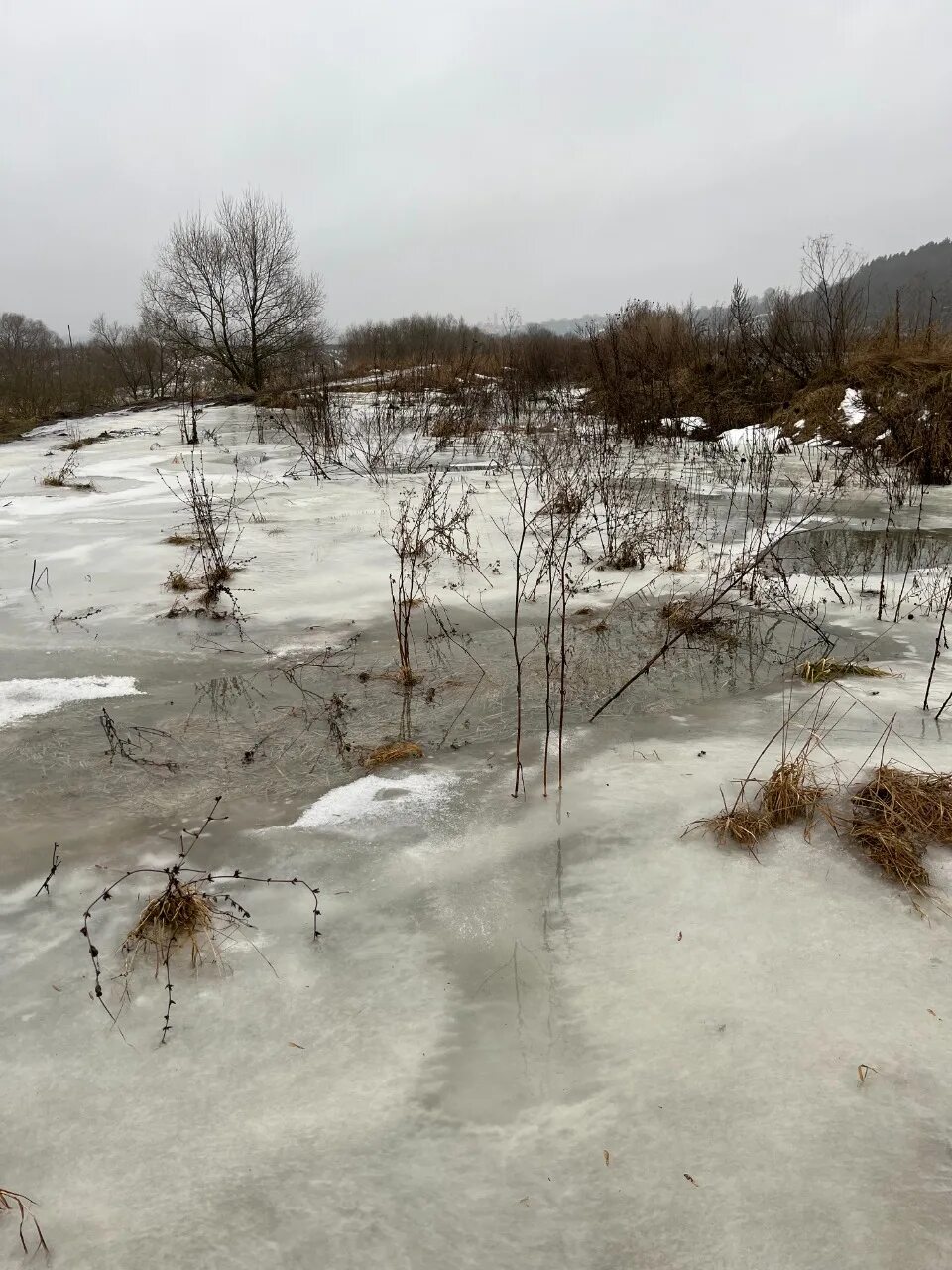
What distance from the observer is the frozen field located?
4.79 ft

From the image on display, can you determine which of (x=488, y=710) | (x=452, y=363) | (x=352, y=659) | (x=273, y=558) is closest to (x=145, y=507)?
(x=273, y=558)

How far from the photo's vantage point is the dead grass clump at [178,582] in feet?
18.0

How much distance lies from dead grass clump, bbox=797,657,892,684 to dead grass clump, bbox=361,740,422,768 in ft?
6.81

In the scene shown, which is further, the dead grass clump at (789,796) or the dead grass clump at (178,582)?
the dead grass clump at (178,582)

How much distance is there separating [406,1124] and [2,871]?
167cm

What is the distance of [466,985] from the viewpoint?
2010mm

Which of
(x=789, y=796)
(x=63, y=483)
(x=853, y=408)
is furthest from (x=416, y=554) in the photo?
(x=853, y=408)

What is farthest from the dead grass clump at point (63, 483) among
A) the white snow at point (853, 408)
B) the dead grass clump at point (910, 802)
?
the white snow at point (853, 408)

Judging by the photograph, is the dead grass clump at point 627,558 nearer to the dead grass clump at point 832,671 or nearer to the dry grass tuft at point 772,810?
the dead grass clump at point 832,671

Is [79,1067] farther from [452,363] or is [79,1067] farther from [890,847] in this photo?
[452,363]

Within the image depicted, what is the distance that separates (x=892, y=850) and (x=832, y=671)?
171 cm

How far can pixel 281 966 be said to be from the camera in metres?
2.09

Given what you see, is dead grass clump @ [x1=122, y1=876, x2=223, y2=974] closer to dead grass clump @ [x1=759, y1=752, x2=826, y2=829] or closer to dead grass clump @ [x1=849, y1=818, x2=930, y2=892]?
dead grass clump @ [x1=759, y1=752, x2=826, y2=829]

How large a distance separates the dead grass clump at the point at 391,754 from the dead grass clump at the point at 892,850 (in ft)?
5.58
